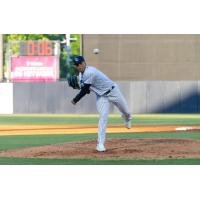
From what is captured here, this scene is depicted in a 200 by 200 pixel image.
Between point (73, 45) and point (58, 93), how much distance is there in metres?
46.9

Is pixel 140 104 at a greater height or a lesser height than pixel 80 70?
lesser

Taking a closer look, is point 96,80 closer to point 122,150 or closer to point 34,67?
point 122,150

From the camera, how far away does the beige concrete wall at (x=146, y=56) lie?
41.6m

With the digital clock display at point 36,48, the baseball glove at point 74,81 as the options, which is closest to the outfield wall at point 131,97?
the digital clock display at point 36,48

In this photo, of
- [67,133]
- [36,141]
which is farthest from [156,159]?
[67,133]

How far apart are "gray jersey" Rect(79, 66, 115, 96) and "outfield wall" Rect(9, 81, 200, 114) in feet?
78.5

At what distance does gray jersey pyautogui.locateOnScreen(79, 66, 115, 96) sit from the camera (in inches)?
547

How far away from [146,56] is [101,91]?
2781cm

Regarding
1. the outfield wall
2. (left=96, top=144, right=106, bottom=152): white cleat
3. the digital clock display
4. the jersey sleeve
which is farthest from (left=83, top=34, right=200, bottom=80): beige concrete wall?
the jersey sleeve

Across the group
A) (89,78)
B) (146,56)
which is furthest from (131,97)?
(89,78)

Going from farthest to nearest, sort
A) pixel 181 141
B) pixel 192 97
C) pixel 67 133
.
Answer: pixel 192 97 → pixel 67 133 → pixel 181 141

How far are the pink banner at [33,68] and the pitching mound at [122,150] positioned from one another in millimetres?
33368
